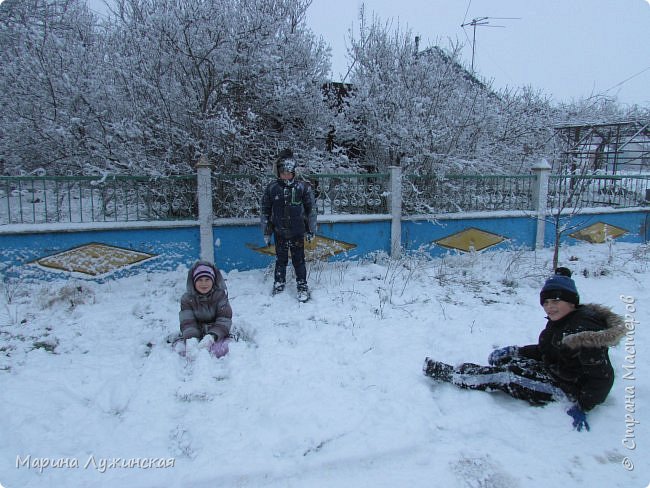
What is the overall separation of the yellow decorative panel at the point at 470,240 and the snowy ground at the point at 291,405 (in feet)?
8.00

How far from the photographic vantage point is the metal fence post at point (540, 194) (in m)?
7.79

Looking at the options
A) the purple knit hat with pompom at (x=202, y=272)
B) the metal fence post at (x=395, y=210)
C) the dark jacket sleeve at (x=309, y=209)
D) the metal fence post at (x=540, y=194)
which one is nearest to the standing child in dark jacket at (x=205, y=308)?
the purple knit hat with pompom at (x=202, y=272)

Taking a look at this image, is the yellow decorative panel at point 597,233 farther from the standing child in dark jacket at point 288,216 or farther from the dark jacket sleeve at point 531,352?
the dark jacket sleeve at point 531,352

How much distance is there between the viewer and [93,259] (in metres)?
5.53

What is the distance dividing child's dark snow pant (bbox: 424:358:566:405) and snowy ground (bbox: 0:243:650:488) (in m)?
0.08

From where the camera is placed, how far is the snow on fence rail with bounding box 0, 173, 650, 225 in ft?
17.8

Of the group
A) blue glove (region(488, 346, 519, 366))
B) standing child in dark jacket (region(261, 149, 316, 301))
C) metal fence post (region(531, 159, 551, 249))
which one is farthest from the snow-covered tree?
metal fence post (region(531, 159, 551, 249))

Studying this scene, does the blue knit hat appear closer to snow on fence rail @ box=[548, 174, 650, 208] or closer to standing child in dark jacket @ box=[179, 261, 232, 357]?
standing child in dark jacket @ box=[179, 261, 232, 357]

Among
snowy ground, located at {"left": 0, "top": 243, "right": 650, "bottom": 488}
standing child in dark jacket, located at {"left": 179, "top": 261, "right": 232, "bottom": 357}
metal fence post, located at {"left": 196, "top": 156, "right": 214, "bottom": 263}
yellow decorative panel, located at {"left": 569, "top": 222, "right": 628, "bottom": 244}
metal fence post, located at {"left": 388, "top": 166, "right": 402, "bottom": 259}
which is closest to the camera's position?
snowy ground, located at {"left": 0, "top": 243, "right": 650, "bottom": 488}

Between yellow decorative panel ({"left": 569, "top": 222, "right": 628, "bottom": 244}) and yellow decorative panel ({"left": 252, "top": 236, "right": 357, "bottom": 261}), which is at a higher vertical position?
yellow decorative panel ({"left": 569, "top": 222, "right": 628, "bottom": 244})

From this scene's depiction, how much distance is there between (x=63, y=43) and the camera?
22.3 ft

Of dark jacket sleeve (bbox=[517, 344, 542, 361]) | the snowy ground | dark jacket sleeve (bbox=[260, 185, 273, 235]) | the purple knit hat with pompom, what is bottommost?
the snowy ground

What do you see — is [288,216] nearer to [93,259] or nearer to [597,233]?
[93,259]

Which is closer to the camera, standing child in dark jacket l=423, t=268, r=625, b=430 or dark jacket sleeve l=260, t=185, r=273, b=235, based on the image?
standing child in dark jacket l=423, t=268, r=625, b=430
